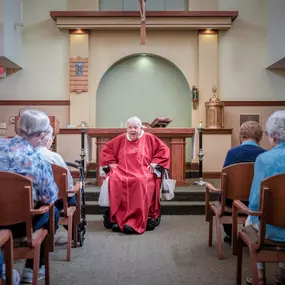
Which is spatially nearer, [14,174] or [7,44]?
[14,174]

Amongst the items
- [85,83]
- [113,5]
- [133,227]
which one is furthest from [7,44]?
[133,227]

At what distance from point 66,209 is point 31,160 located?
1.06 m

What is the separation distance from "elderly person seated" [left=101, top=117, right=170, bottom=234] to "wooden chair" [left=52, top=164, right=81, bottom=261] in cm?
77

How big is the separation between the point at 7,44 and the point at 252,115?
5006 millimetres

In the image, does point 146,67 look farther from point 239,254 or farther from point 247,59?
point 239,254

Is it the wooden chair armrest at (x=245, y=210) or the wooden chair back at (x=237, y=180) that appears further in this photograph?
the wooden chair back at (x=237, y=180)

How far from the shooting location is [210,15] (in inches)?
305

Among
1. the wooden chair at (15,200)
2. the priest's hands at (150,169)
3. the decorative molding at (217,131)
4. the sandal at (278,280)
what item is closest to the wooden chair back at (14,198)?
the wooden chair at (15,200)

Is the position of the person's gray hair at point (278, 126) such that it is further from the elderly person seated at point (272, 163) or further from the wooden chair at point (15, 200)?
the wooden chair at point (15, 200)

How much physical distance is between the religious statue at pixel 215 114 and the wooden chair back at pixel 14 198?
6.00 metres

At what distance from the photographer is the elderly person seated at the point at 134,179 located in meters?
4.45

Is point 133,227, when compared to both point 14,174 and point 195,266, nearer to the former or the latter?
point 195,266

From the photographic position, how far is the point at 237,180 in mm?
3176

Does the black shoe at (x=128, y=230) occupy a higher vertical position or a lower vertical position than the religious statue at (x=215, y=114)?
lower
